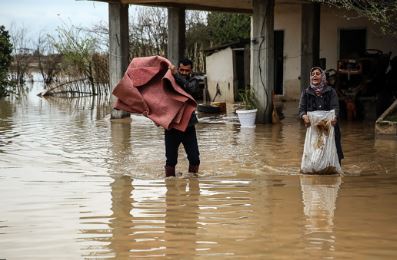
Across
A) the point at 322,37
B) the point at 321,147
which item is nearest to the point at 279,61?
the point at 322,37

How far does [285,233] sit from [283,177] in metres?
2.70

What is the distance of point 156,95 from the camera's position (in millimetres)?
7699

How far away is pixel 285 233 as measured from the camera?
5.11 metres

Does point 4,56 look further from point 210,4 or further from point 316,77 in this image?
point 210,4

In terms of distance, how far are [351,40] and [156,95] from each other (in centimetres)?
1229

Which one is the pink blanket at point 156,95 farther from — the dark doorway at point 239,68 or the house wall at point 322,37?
the dark doorway at point 239,68

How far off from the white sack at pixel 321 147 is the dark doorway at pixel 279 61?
483 inches

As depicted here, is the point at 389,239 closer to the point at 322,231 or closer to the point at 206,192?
the point at 322,231

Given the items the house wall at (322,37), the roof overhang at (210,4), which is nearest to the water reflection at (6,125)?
the roof overhang at (210,4)

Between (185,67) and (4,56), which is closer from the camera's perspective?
(185,67)

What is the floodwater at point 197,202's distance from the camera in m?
4.77

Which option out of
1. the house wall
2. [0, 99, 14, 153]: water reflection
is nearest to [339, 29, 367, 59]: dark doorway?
the house wall

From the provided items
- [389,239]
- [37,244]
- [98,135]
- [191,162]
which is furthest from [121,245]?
[98,135]

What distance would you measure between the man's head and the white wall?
13483mm
